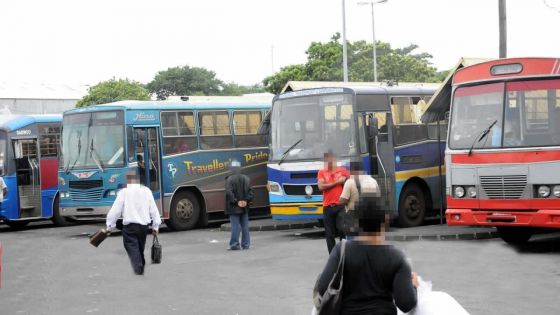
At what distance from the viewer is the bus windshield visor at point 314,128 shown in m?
19.6

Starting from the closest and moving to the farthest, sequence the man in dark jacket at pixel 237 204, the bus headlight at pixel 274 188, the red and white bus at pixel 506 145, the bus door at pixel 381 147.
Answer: the red and white bus at pixel 506 145, the man in dark jacket at pixel 237 204, the bus door at pixel 381 147, the bus headlight at pixel 274 188

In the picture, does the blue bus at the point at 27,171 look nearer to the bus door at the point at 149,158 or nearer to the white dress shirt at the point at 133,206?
the bus door at the point at 149,158

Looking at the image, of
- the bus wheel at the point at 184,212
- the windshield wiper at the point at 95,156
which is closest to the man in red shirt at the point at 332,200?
the bus wheel at the point at 184,212

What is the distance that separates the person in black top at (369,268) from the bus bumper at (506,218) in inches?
388

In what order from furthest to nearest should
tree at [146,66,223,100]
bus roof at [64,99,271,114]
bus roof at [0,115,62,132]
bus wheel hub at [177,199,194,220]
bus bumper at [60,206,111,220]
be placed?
tree at [146,66,223,100] → bus roof at [0,115,62,132] → bus wheel hub at [177,199,194,220] → bus roof at [64,99,271,114] → bus bumper at [60,206,111,220]

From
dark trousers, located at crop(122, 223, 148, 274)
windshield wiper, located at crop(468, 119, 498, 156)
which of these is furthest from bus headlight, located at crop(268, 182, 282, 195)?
dark trousers, located at crop(122, 223, 148, 274)

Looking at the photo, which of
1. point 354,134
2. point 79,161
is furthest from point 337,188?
point 79,161

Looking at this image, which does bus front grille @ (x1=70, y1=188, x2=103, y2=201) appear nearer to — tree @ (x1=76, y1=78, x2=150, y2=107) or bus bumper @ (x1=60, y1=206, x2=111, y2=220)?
bus bumper @ (x1=60, y1=206, x2=111, y2=220)

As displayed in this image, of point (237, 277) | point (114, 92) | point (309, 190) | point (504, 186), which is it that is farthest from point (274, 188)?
point (114, 92)

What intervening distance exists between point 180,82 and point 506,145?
6644 cm

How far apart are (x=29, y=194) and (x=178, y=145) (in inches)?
205

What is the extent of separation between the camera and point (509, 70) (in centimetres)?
1566

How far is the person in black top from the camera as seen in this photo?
206 inches

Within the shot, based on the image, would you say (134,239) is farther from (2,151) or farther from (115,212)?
(2,151)
